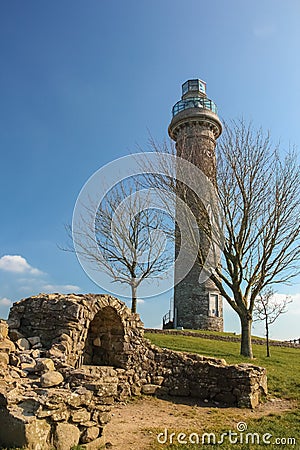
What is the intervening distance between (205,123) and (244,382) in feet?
67.6

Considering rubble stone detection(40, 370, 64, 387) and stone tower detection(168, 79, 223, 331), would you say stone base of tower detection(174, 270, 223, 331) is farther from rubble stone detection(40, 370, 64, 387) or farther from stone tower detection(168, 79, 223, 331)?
rubble stone detection(40, 370, 64, 387)

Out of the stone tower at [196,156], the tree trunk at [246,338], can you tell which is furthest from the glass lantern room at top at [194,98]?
the tree trunk at [246,338]

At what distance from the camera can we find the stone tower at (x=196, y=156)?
81.9 ft

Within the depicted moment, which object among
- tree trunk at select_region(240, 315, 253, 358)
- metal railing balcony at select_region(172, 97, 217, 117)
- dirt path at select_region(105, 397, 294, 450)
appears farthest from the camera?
metal railing balcony at select_region(172, 97, 217, 117)

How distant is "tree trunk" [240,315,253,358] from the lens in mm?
14773

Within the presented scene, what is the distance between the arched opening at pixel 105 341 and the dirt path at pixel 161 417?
4.99ft

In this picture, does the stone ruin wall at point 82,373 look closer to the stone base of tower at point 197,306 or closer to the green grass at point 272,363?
the green grass at point 272,363

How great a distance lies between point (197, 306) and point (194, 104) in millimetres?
14317

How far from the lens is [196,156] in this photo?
20.4m

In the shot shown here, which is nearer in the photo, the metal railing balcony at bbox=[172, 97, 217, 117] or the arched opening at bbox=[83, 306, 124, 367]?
the arched opening at bbox=[83, 306, 124, 367]

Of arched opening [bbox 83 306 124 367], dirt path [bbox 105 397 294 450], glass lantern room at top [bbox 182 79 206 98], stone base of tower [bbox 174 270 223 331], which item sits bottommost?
dirt path [bbox 105 397 294 450]

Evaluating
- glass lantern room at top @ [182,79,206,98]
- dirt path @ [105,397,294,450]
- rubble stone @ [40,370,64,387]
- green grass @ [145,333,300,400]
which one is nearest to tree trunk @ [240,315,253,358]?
green grass @ [145,333,300,400]

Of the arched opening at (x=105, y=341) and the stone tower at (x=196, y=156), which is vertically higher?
the stone tower at (x=196, y=156)

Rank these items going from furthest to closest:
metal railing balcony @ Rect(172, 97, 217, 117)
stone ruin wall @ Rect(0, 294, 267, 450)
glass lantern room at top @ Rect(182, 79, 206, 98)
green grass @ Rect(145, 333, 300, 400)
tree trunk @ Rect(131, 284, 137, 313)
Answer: glass lantern room at top @ Rect(182, 79, 206, 98) → metal railing balcony @ Rect(172, 97, 217, 117) → tree trunk @ Rect(131, 284, 137, 313) → green grass @ Rect(145, 333, 300, 400) → stone ruin wall @ Rect(0, 294, 267, 450)
